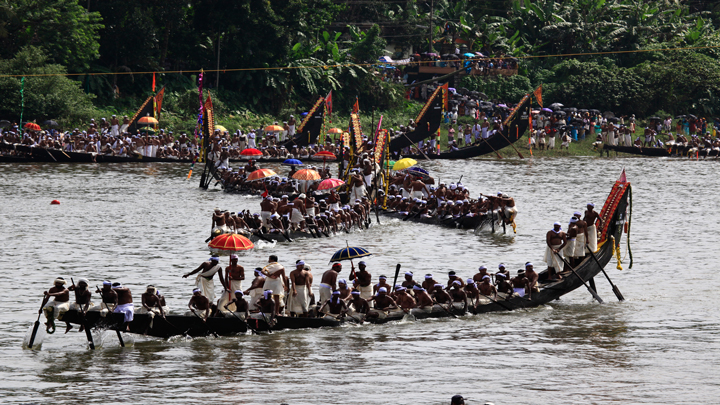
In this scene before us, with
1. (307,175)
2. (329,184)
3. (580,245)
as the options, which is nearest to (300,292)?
(580,245)

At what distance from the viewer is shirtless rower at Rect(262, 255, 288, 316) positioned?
61.9 ft

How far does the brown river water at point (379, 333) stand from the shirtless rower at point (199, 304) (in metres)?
0.62

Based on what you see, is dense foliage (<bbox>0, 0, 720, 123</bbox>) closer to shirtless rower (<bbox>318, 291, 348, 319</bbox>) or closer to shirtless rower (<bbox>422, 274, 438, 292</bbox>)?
shirtless rower (<bbox>422, 274, 438, 292</bbox>)

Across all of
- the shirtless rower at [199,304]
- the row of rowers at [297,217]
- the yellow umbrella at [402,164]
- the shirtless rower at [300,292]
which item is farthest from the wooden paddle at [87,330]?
the yellow umbrella at [402,164]

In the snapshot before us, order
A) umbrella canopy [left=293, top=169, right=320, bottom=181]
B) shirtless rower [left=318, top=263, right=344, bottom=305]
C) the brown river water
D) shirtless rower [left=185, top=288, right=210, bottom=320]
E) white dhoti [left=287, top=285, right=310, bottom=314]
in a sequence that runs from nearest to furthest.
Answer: the brown river water
shirtless rower [left=185, top=288, right=210, bottom=320]
white dhoti [left=287, top=285, right=310, bottom=314]
shirtless rower [left=318, top=263, right=344, bottom=305]
umbrella canopy [left=293, top=169, right=320, bottom=181]

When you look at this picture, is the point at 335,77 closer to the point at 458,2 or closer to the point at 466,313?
the point at 458,2

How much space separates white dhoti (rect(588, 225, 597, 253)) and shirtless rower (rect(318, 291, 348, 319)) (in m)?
7.15

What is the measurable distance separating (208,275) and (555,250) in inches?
343

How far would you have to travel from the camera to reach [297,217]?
1206 inches

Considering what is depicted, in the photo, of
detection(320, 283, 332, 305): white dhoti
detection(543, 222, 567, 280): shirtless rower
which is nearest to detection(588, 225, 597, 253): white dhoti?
detection(543, 222, 567, 280): shirtless rower

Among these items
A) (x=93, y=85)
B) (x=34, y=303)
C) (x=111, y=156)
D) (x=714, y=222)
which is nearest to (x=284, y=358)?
(x=34, y=303)

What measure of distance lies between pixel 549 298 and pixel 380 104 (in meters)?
46.2

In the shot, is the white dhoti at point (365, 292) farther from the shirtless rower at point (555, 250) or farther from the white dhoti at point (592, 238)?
the white dhoti at point (592, 238)

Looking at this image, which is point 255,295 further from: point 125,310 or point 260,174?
point 260,174
